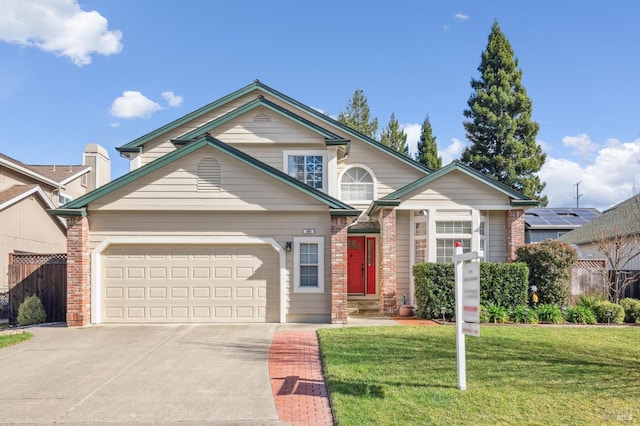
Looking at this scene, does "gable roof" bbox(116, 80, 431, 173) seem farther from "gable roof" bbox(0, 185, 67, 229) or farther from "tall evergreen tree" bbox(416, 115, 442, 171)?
"tall evergreen tree" bbox(416, 115, 442, 171)

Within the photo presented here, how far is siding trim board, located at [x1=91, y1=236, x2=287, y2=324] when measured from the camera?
13156mm

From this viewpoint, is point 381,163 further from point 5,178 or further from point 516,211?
point 5,178

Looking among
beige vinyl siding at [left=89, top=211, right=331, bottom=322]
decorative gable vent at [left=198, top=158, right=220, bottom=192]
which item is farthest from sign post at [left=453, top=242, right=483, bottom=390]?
decorative gable vent at [left=198, top=158, right=220, bottom=192]

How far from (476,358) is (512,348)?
1.36 meters

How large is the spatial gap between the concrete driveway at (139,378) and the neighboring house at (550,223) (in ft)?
81.0

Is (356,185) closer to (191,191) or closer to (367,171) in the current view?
(367,171)

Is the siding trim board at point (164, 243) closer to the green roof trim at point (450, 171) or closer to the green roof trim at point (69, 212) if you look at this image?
the green roof trim at point (69, 212)

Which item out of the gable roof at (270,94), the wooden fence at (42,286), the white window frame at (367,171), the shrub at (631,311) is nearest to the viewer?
the shrub at (631,311)

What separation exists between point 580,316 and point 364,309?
6.25m

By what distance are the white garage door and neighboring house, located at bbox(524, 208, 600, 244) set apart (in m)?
22.4

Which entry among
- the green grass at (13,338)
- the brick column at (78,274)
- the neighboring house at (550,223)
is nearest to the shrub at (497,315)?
the brick column at (78,274)

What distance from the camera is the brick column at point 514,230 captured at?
15688 millimetres

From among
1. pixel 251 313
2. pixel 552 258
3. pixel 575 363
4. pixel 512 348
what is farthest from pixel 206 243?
pixel 552 258

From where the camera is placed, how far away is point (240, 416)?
6.19 m
